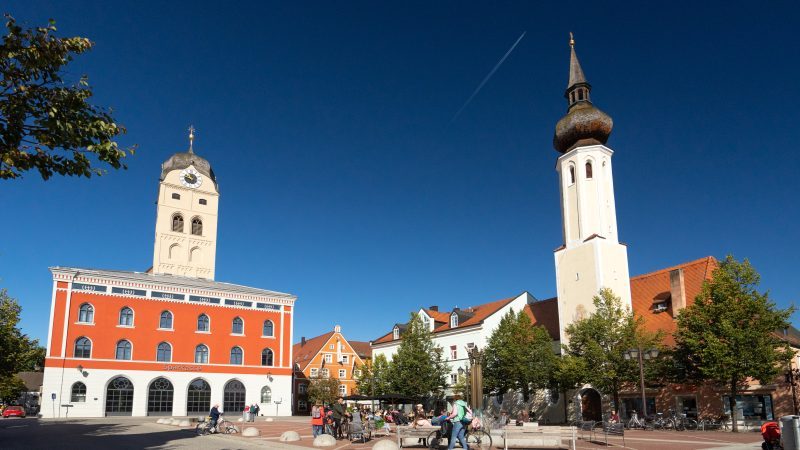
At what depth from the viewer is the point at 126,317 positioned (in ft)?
157

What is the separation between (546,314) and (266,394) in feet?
82.4

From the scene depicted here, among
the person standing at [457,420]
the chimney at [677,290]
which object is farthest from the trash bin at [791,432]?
the chimney at [677,290]

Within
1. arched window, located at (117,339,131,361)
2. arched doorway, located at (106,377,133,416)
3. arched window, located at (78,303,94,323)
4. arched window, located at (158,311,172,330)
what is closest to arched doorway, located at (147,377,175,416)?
arched doorway, located at (106,377,133,416)

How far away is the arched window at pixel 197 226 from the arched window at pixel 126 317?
14159mm

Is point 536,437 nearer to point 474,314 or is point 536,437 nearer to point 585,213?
point 585,213

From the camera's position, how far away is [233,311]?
5284 cm

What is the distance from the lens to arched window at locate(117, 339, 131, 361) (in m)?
46.9

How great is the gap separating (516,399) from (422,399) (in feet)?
23.6

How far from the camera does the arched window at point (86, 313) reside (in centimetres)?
4572

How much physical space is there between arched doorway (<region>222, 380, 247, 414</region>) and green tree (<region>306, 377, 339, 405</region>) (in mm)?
9378

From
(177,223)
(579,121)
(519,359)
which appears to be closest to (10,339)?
(177,223)

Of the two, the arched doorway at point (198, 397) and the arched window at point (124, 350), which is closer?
the arched window at point (124, 350)

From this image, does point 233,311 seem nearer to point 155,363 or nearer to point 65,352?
point 155,363

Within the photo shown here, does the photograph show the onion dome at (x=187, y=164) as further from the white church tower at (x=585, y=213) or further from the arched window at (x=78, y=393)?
the white church tower at (x=585, y=213)
